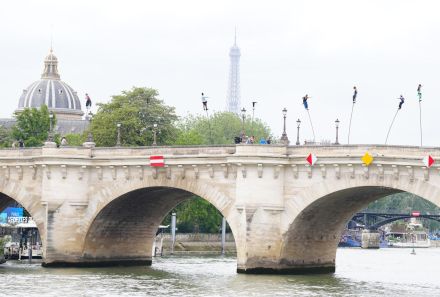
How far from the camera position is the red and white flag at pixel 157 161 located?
83.5 m

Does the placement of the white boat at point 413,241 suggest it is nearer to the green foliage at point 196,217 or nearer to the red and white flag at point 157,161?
the green foliage at point 196,217

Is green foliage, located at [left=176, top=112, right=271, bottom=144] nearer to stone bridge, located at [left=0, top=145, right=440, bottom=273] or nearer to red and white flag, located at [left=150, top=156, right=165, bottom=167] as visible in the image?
stone bridge, located at [left=0, top=145, right=440, bottom=273]

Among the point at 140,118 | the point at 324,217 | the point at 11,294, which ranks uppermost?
the point at 140,118

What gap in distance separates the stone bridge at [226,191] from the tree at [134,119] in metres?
23.4

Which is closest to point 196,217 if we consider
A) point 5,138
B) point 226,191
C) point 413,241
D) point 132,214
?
point 5,138

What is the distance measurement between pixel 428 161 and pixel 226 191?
557 inches

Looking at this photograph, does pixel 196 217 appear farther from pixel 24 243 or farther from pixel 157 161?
pixel 157 161

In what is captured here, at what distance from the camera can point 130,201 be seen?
8969 centimetres

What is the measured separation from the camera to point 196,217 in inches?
5226

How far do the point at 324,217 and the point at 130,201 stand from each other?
47.7 feet

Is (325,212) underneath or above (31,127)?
underneath

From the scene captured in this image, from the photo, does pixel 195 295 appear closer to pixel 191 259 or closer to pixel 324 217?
pixel 324 217

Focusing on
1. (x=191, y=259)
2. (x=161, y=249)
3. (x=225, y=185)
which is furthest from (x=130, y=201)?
(x=161, y=249)

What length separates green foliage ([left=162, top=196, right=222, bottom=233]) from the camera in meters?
132
